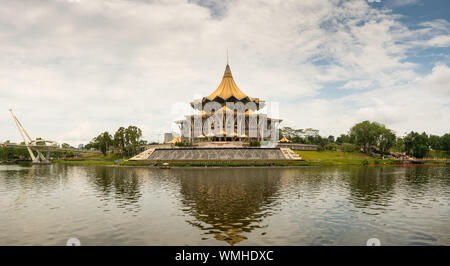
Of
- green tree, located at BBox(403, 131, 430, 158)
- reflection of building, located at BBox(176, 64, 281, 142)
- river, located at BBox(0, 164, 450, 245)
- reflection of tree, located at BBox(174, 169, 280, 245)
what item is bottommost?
river, located at BBox(0, 164, 450, 245)

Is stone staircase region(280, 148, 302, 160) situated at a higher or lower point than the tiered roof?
lower

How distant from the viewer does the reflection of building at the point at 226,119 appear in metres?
90.1

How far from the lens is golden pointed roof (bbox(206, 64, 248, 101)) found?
318 ft

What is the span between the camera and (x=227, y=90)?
9831 centimetres

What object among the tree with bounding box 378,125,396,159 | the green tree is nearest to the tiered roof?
the tree with bounding box 378,125,396,159

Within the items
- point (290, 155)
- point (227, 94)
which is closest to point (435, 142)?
point (290, 155)

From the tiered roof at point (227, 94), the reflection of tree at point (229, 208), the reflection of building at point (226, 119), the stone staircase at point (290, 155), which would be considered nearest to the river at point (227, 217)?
the reflection of tree at point (229, 208)

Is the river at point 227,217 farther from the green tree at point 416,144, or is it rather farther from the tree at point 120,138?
the green tree at point 416,144

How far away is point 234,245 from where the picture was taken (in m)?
12.0

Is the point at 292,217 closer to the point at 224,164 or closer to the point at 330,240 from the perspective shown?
the point at 330,240

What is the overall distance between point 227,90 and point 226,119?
13122 mm

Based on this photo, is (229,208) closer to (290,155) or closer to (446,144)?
(290,155)

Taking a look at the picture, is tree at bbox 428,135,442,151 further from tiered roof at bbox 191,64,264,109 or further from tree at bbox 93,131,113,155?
tree at bbox 93,131,113,155
